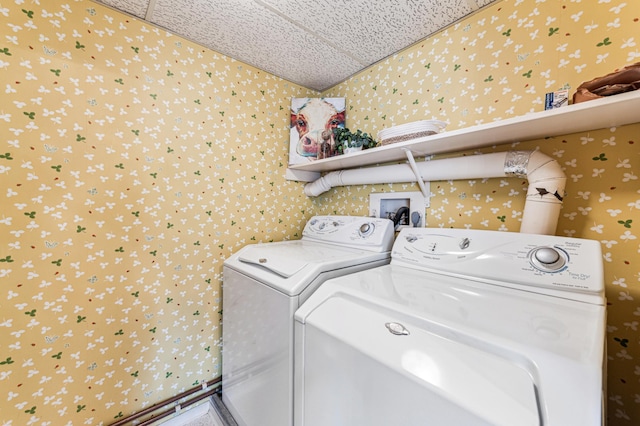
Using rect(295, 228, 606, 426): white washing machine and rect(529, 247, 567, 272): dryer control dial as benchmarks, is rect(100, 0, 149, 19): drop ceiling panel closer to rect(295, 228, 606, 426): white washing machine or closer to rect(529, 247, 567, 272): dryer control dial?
rect(295, 228, 606, 426): white washing machine

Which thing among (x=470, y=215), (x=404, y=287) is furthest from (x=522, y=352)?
(x=470, y=215)

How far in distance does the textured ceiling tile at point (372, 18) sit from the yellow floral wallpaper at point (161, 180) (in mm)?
98

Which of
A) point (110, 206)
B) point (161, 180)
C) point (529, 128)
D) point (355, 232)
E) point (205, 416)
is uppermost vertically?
point (529, 128)

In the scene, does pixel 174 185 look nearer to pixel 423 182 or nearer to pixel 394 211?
pixel 394 211

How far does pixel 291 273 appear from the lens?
106 cm

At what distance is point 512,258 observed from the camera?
908 millimetres

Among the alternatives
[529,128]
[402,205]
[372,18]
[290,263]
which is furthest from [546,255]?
[372,18]

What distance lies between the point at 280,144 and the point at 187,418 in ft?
6.49

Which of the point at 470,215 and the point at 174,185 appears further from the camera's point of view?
the point at 174,185

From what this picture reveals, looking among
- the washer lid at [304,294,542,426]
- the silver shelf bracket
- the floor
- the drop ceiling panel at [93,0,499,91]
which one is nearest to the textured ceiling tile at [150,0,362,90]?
the drop ceiling panel at [93,0,499,91]

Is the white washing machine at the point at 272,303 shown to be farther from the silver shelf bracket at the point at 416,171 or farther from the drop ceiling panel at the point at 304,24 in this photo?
the drop ceiling panel at the point at 304,24

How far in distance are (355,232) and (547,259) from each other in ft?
2.95

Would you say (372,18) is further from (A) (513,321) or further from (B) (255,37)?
(A) (513,321)

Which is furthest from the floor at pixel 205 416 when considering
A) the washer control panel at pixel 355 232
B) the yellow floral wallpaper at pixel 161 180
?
the washer control panel at pixel 355 232
